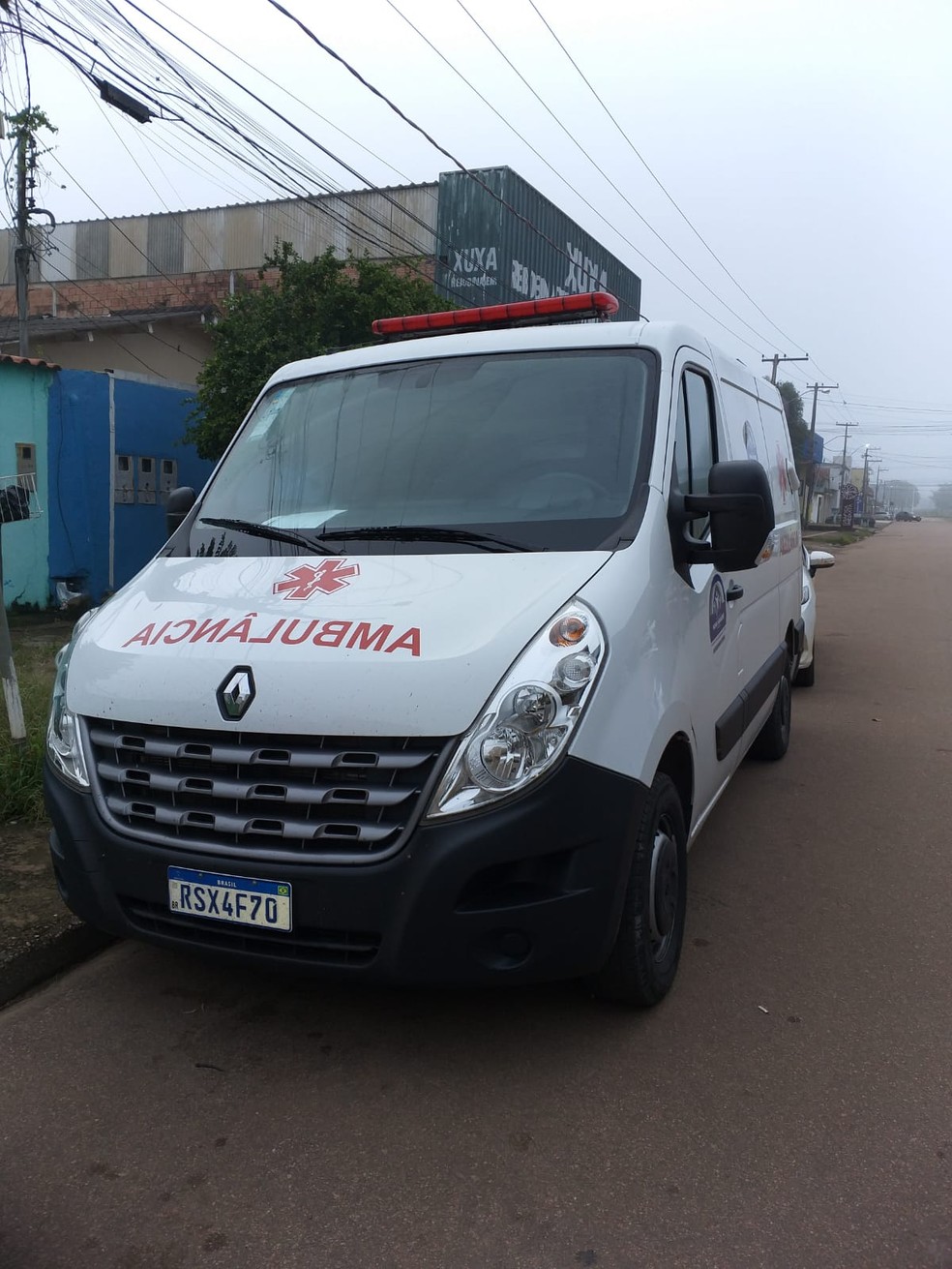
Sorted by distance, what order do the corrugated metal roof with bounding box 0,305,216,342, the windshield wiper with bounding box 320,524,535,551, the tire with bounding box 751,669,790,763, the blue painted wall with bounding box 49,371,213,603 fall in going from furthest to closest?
1. the corrugated metal roof with bounding box 0,305,216,342
2. the blue painted wall with bounding box 49,371,213,603
3. the tire with bounding box 751,669,790,763
4. the windshield wiper with bounding box 320,524,535,551

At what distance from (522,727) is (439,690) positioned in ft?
0.73

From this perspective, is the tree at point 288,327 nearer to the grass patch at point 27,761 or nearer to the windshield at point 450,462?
the grass patch at point 27,761

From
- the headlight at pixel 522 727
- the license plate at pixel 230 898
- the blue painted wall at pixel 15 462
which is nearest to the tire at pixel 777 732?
the headlight at pixel 522 727

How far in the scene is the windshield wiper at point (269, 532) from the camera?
3328 millimetres

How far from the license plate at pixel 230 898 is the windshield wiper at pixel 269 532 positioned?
3.56 ft

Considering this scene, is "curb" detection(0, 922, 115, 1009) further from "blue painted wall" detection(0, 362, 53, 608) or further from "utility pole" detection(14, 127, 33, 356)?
"utility pole" detection(14, 127, 33, 356)

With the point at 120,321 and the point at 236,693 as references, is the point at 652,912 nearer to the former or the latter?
the point at 236,693

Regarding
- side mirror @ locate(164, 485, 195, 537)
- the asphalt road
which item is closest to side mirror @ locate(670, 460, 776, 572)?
the asphalt road

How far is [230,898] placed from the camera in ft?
8.77

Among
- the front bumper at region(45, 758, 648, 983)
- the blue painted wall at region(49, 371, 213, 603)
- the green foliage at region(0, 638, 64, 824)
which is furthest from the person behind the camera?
the blue painted wall at region(49, 371, 213, 603)

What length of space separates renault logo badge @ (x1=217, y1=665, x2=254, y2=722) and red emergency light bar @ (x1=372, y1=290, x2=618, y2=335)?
2.09m

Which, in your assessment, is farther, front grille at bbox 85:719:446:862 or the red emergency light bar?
the red emergency light bar

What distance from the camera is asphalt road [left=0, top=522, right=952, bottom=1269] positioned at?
2.24 meters

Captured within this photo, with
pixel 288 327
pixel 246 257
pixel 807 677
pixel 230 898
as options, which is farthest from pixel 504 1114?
pixel 246 257
